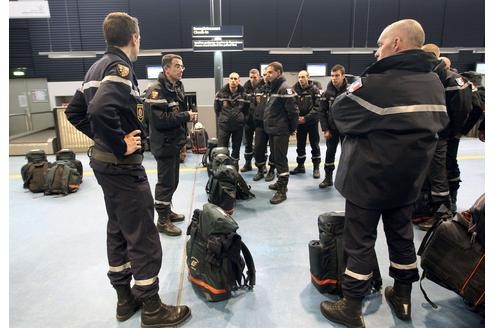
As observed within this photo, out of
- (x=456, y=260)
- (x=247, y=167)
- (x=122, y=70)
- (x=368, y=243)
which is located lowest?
(x=247, y=167)

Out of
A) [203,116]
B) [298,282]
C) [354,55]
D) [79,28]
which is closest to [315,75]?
[354,55]

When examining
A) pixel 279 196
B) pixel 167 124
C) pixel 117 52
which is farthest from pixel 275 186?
pixel 117 52

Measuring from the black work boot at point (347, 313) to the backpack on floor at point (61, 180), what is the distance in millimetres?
4200

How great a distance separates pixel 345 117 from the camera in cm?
189

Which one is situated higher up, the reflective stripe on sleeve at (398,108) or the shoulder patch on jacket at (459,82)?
the shoulder patch on jacket at (459,82)

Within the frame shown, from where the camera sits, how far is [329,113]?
14.8ft

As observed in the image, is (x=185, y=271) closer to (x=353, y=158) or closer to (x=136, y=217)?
(x=136, y=217)

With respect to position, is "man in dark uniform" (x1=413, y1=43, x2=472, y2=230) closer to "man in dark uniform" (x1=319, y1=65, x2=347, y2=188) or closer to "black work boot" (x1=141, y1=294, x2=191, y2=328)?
"man in dark uniform" (x1=319, y1=65, x2=347, y2=188)

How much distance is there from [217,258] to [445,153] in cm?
260

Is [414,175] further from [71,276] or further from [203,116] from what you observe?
[203,116]

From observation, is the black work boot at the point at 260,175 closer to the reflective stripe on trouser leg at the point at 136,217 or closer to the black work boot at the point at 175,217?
the black work boot at the point at 175,217

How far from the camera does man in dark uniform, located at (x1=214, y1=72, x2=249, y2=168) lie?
5.22 m

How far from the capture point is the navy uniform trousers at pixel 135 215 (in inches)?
74.5

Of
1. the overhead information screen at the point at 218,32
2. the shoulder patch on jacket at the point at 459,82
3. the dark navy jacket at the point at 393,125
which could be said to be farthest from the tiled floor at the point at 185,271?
the overhead information screen at the point at 218,32
